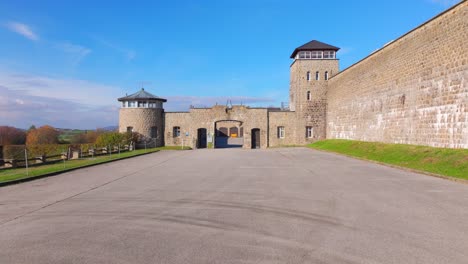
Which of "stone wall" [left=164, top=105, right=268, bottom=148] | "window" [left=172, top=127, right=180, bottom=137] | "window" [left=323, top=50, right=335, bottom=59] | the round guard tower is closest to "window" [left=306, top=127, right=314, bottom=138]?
"stone wall" [left=164, top=105, right=268, bottom=148]

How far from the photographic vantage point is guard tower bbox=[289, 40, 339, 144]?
38906mm

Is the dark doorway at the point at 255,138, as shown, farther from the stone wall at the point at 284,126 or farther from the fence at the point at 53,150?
the fence at the point at 53,150

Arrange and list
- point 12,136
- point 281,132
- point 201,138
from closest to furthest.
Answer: point 281,132
point 201,138
point 12,136

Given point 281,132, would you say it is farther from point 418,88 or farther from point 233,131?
point 233,131

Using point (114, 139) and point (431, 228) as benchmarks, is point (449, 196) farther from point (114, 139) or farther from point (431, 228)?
point (114, 139)

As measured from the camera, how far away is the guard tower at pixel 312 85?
38906 millimetres

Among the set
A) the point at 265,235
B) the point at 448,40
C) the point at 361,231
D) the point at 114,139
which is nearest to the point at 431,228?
the point at 361,231

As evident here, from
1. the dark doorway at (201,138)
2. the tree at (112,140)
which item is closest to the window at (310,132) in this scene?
the dark doorway at (201,138)

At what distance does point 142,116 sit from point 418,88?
28.6m

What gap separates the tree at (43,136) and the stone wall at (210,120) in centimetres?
3252

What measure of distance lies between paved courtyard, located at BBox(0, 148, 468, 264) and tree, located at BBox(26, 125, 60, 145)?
58117 mm

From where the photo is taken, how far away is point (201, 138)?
4169cm

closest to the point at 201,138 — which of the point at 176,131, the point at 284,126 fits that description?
the point at 176,131

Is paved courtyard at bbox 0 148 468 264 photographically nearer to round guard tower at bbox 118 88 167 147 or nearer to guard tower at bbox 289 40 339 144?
round guard tower at bbox 118 88 167 147
